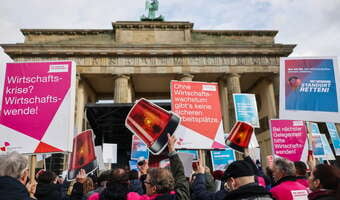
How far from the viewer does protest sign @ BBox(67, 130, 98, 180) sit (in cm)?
510

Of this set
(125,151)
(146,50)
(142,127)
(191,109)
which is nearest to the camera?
(142,127)

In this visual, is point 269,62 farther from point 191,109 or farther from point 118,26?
point 191,109

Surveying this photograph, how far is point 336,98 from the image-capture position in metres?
5.27

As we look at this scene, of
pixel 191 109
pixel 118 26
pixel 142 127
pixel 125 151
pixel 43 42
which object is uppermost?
pixel 118 26

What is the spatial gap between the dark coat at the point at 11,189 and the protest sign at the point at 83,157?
3.08 meters

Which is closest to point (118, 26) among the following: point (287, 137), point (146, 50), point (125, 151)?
point (146, 50)

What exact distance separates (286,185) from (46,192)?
3.02 meters

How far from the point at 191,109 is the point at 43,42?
23720 millimetres

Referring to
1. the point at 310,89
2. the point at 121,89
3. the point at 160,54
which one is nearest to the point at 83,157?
the point at 310,89

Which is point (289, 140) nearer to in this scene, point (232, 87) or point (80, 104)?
point (232, 87)

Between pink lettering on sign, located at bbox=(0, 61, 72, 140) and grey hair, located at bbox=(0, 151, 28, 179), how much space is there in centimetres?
212

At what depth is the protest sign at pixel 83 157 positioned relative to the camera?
510 cm

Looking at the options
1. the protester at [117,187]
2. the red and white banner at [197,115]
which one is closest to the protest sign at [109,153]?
the red and white banner at [197,115]

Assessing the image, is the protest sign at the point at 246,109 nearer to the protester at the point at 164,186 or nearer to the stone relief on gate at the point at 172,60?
the protester at the point at 164,186
